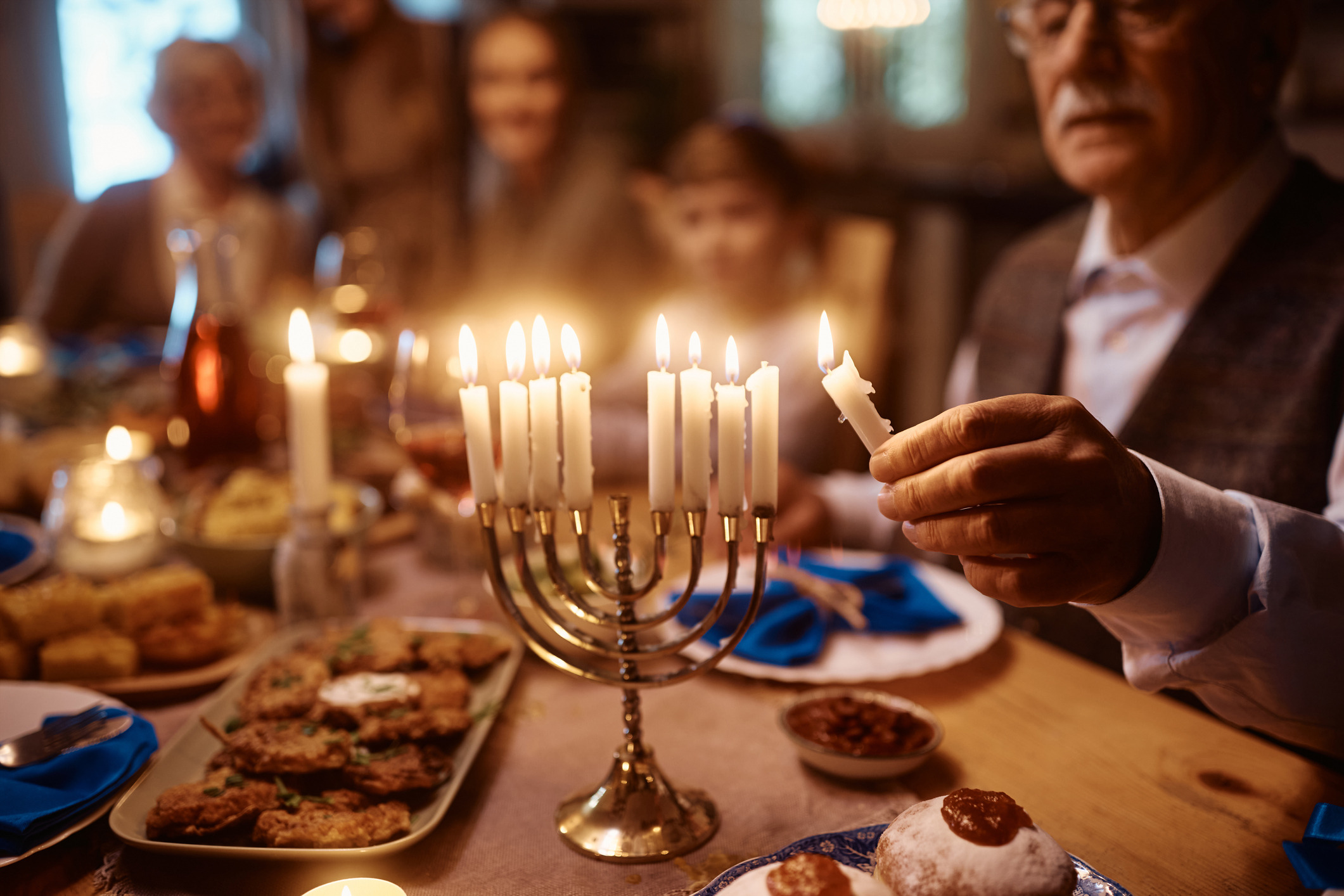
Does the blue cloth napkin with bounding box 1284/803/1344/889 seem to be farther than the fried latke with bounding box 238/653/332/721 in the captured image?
No

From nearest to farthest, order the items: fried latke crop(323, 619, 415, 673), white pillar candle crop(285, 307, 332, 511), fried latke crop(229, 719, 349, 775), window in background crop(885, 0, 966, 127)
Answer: fried latke crop(229, 719, 349, 775) → fried latke crop(323, 619, 415, 673) → white pillar candle crop(285, 307, 332, 511) → window in background crop(885, 0, 966, 127)

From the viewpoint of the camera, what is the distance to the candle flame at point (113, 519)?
1399 millimetres

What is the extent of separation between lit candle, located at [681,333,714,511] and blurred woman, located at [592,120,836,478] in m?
1.70

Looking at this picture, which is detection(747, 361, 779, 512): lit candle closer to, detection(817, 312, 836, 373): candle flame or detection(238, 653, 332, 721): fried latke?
detection(817, 312, 836, 373): candle flame

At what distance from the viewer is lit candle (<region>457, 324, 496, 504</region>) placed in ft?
2.69

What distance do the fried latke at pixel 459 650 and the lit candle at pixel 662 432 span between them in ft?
1.46

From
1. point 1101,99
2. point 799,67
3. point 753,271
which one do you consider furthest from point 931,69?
point 1101,99

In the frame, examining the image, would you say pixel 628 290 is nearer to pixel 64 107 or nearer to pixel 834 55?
pixel 834 55

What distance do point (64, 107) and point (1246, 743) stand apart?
283 inches

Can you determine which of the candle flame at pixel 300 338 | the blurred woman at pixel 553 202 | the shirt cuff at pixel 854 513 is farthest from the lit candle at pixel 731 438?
the blurred woman at pixel 553 202

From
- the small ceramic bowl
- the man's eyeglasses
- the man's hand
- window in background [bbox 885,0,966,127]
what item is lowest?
the small ceramic bowl

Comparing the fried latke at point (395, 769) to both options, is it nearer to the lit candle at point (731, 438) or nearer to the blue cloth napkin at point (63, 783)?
the blue cloth napkin at point (63, 783)

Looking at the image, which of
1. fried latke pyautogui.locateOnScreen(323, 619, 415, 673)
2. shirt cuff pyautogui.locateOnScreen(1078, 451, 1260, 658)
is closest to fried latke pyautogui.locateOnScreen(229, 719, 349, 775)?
fried latke pyautogui.locateOnScreen(323, 619, 415, 673)

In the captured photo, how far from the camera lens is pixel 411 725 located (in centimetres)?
95
